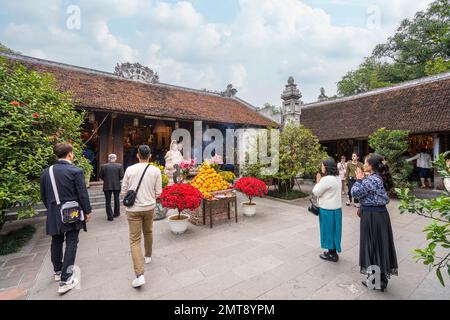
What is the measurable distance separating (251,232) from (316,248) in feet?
4.97

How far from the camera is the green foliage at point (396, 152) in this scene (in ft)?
30.5

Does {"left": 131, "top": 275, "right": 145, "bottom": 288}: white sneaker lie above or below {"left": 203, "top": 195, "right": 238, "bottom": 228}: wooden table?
below

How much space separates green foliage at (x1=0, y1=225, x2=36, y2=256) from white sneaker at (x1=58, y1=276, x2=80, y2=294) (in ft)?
7.61

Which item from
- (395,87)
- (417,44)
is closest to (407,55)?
(417,44)

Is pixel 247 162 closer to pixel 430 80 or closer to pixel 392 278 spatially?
pixel 392 278

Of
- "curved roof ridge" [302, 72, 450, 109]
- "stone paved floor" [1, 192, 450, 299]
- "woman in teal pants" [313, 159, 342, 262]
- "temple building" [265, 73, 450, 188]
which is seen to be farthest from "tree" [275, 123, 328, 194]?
"curved roof ridge" [302, 72, 450, 109]

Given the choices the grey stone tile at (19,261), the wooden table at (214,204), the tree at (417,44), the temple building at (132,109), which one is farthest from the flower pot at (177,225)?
the tree at (417,44)

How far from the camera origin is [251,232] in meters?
5.40

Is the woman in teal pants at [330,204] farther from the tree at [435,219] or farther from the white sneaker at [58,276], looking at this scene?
the white sneaker at [58,276]

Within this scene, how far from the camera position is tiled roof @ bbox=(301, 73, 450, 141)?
34.8 feet

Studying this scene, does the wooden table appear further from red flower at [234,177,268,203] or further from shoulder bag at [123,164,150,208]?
shoulder bag at [123,164,150,208]

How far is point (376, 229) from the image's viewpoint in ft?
9.93
